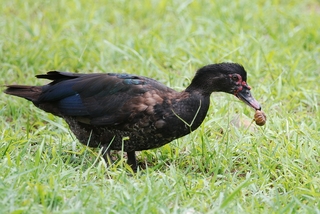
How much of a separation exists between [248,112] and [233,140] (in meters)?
0.74

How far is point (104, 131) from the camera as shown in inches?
233

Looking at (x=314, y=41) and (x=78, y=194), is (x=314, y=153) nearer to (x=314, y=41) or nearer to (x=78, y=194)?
(x=78, y=194)

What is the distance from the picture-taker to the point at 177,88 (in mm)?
7148

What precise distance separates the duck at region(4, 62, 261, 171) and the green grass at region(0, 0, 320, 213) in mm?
226

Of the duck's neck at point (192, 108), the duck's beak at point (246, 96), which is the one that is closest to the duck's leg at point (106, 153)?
the duck's neck at point (192, 108)

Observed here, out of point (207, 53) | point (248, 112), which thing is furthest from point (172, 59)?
point (248, 112)

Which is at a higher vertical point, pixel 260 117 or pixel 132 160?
pixel 260 117

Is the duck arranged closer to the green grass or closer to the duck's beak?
the duck's beak

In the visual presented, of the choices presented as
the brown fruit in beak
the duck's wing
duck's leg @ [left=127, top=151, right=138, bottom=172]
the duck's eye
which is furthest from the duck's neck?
duck's leg @ [left=127, top=151, right=138, bottom=172]

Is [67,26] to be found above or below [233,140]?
above

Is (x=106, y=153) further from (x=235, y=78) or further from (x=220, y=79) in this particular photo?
(x=235, y=78)

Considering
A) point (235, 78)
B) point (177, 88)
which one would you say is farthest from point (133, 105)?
point (177, 88)

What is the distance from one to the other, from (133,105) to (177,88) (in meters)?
1.46

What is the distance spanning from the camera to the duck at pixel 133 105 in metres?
5.70
